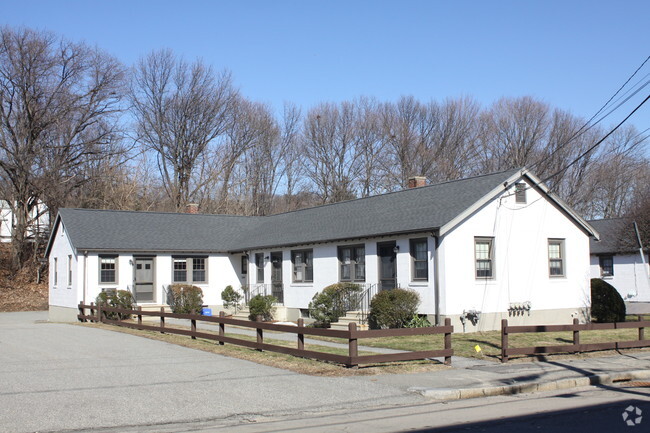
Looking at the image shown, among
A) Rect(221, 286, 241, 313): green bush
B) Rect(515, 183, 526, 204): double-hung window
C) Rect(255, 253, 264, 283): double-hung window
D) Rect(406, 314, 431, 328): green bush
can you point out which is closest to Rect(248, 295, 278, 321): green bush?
Rect(255, 253, 264, 283): double-hung window

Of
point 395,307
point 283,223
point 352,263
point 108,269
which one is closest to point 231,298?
point 283,223

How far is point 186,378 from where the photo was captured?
13664mm

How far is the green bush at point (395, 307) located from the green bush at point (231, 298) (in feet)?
38.8

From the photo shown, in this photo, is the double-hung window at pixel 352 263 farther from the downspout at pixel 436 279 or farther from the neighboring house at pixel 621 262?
→ the neighboring house at pixel 621 262

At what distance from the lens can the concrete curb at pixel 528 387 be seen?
40.5ft

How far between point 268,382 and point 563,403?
5482mm

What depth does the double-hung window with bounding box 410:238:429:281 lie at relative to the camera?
23.8 m

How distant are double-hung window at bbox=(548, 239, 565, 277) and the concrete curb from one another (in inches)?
442

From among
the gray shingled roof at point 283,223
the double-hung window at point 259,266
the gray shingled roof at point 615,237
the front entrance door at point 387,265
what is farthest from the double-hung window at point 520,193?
the gray shingled roof at point 615,237

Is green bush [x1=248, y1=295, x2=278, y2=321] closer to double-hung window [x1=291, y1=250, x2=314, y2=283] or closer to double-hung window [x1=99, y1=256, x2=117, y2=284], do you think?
double-hung window [x1=291, y1=250, x2=314, y2=283]

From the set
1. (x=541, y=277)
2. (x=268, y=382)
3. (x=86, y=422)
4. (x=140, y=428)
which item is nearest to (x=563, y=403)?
(x=268, y=382)

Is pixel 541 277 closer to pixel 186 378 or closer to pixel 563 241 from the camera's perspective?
pixel 563 241

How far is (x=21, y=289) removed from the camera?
4412 centimetres

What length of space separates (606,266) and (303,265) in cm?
2316
